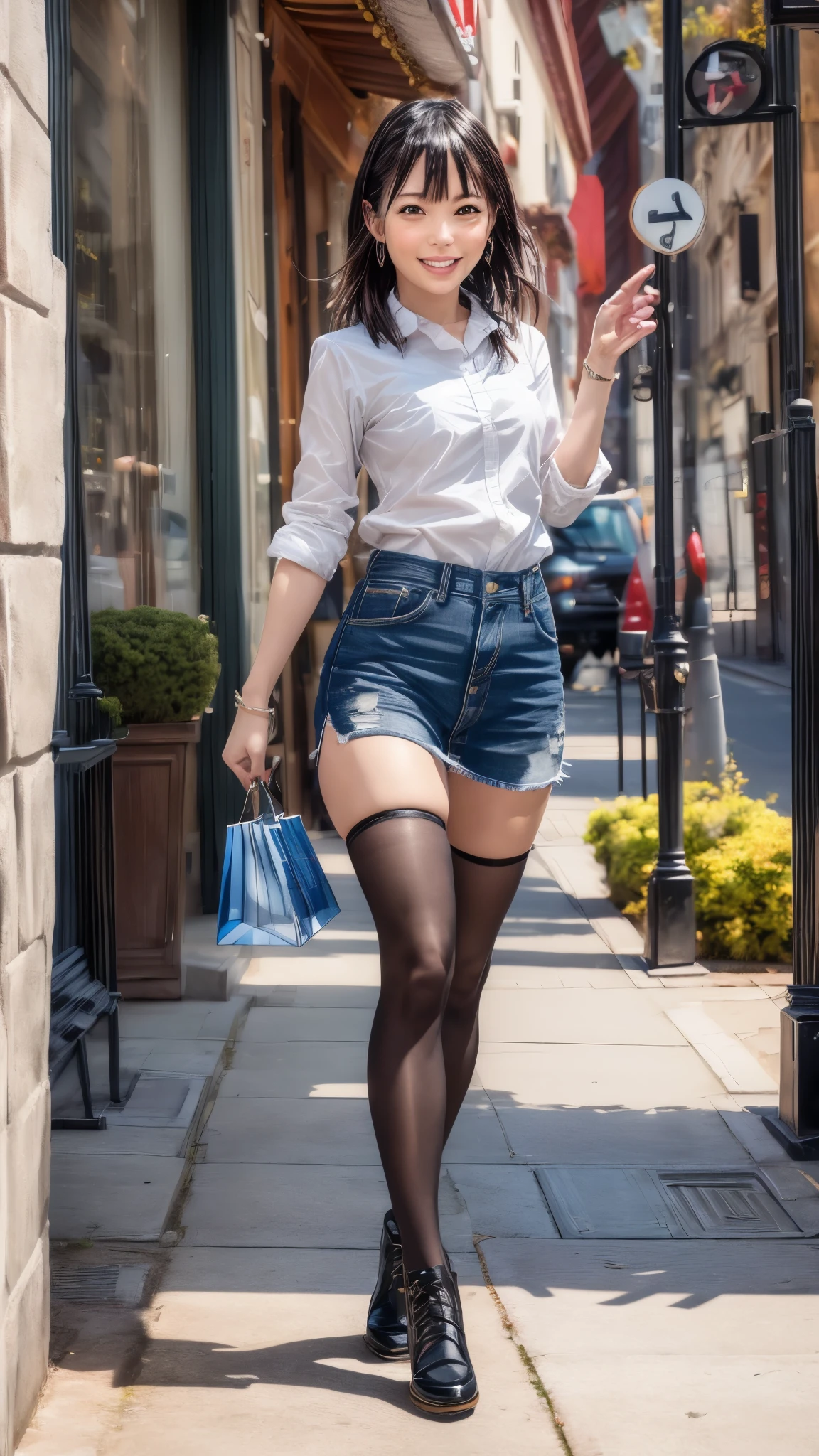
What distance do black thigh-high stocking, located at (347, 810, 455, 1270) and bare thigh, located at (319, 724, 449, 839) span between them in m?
0.03

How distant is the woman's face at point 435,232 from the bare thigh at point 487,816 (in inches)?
34.2

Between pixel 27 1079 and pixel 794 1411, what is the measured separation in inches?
51.8

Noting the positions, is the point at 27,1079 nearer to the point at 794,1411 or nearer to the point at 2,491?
the point at 2,491

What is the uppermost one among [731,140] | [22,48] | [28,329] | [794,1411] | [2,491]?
[731,140]

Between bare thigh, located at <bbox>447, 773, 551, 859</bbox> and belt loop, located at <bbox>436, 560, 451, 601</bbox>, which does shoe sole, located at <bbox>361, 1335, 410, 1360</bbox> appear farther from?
belt loop, located at <bbox>436, 560, 451, 601</bbox>

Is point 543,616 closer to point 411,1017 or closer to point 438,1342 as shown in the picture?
point 411,1017

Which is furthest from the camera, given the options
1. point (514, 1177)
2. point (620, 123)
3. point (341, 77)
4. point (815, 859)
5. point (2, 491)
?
point (620, 123)

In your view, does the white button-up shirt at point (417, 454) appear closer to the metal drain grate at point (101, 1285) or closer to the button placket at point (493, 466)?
the button placket at point (493, 466)

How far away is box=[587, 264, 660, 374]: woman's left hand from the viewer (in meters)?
2.84

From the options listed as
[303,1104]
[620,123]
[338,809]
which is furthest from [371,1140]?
[620,123]

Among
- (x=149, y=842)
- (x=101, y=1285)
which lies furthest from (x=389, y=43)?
(x=101, y=1285)

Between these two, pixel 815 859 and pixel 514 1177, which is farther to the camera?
pixel 815 859

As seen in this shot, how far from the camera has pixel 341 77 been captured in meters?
8.69

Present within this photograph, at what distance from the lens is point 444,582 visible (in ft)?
8.63
